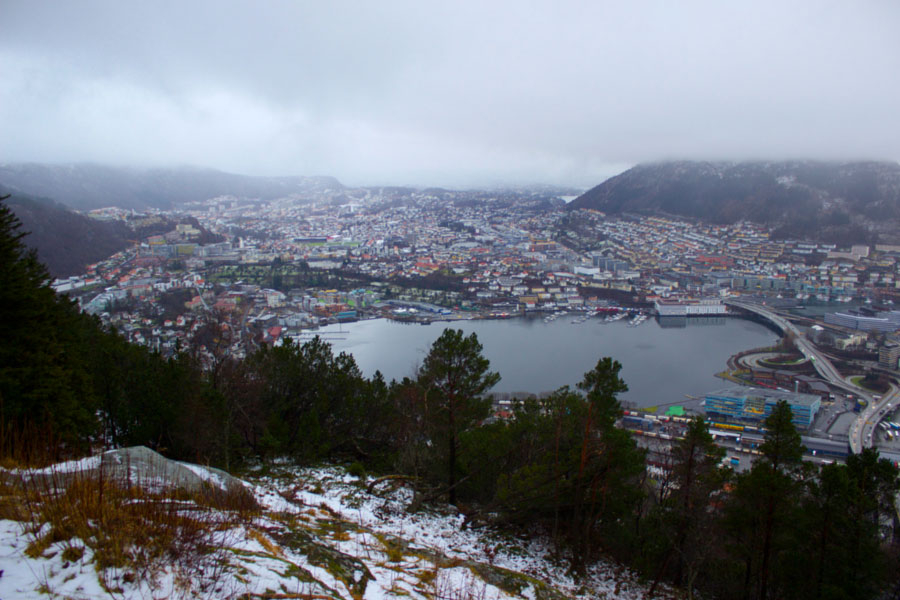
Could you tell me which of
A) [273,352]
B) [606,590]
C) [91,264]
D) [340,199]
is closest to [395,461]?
[273,352]

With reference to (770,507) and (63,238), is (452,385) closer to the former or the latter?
(770,507)

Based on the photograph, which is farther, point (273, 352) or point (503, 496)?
point (273, 352)

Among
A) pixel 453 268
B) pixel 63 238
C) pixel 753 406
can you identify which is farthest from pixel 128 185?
pixel 753 406

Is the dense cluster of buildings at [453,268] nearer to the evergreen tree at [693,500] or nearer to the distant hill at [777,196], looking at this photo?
the distant hill at [777,196]

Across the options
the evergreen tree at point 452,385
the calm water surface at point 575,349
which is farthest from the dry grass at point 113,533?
the calm water surface at point 575,349

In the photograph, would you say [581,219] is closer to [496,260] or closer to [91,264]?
[496,260]

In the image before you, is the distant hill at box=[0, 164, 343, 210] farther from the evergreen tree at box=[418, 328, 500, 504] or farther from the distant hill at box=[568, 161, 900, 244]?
the distant hill at box=[568, 161, 900, 244]
